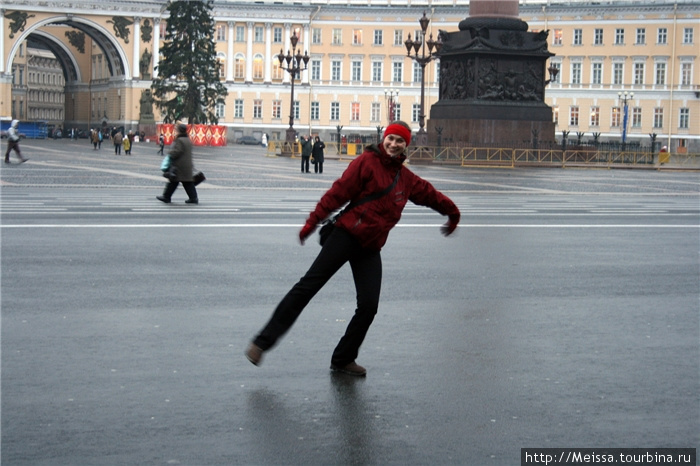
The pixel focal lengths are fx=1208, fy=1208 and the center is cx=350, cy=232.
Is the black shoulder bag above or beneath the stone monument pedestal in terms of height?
beneath

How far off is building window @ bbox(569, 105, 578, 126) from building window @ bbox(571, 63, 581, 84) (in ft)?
7.71

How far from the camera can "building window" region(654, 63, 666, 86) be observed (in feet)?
346

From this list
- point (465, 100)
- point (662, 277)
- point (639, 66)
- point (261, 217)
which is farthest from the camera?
point (639, 66)

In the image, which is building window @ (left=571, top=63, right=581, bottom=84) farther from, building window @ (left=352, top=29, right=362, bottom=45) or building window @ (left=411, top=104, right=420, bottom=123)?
building window @ (left=352, top=29, right=362, bottom=45)

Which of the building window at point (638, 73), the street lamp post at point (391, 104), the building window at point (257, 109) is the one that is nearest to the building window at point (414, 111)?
the street lamp post at point (391, 104)

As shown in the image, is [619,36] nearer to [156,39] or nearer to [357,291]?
[156,39]

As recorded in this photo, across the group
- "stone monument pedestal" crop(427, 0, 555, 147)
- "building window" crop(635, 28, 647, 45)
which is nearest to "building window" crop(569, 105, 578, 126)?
"building window" crop(635, 28, 647, 45)

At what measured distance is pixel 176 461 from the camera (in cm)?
569

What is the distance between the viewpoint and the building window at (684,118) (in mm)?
105688

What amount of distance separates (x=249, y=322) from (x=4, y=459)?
3905 mm

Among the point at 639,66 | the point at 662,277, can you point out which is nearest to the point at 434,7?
the point at 639,66

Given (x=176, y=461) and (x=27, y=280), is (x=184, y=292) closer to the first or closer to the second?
(x=27, y=280)

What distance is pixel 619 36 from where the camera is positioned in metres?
106

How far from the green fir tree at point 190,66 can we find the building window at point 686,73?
4008 centimetres
